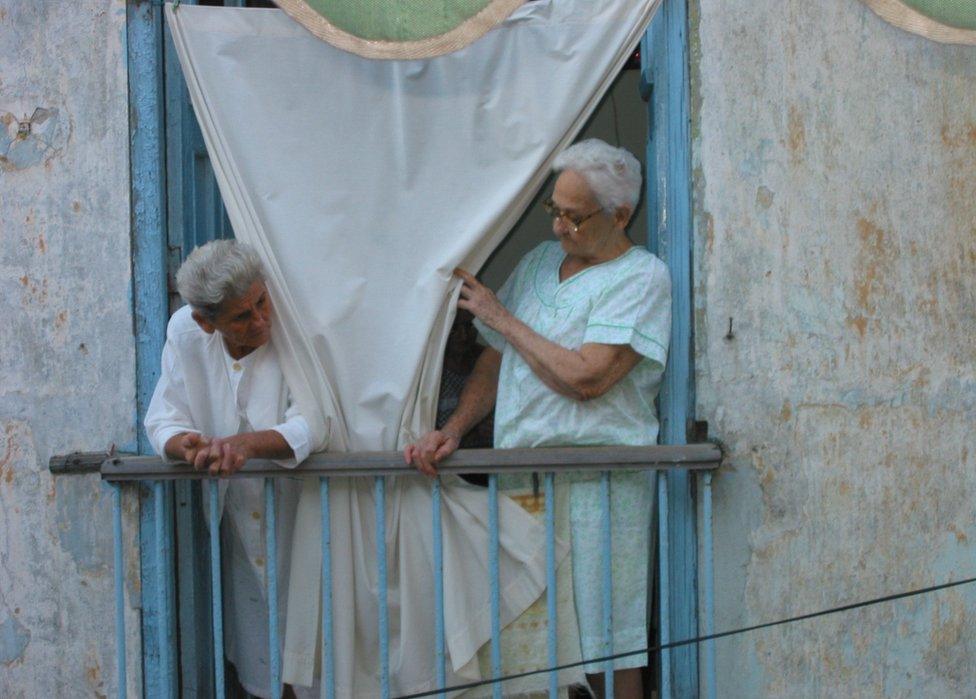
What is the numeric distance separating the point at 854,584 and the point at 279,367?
1681 mm

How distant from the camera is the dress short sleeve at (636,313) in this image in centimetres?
320

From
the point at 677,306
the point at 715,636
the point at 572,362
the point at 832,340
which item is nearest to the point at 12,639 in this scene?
the point at 572,362

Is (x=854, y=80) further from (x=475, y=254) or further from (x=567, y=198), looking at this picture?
(x=475, y=254)

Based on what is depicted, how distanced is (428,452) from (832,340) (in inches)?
45.8

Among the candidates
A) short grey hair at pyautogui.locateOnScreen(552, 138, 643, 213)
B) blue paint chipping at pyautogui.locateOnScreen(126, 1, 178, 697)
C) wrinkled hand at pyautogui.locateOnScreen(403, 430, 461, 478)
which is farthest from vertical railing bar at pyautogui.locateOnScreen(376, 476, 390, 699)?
short grey hair at pyautogui.locateOnScreen(552, 138, 643, 213)

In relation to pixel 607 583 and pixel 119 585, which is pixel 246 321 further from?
pixel 607 583

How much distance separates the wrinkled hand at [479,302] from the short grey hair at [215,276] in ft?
1.82

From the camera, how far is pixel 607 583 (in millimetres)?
3229

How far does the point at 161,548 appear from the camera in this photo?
325cm

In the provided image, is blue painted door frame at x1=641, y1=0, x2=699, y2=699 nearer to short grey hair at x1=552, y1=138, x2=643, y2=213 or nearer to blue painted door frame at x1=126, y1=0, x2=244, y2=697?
short grey hair at x1=552, y1=138, x2=643, y2=213

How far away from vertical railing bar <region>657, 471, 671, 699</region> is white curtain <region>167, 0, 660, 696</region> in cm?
33

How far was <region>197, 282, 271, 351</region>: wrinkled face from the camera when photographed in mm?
3092

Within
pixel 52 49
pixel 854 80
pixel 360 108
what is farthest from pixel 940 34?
pixel 52 49

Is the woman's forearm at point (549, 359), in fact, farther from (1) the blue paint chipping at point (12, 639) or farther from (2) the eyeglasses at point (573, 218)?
(1) the blue paint chipping at point (12, 639)
